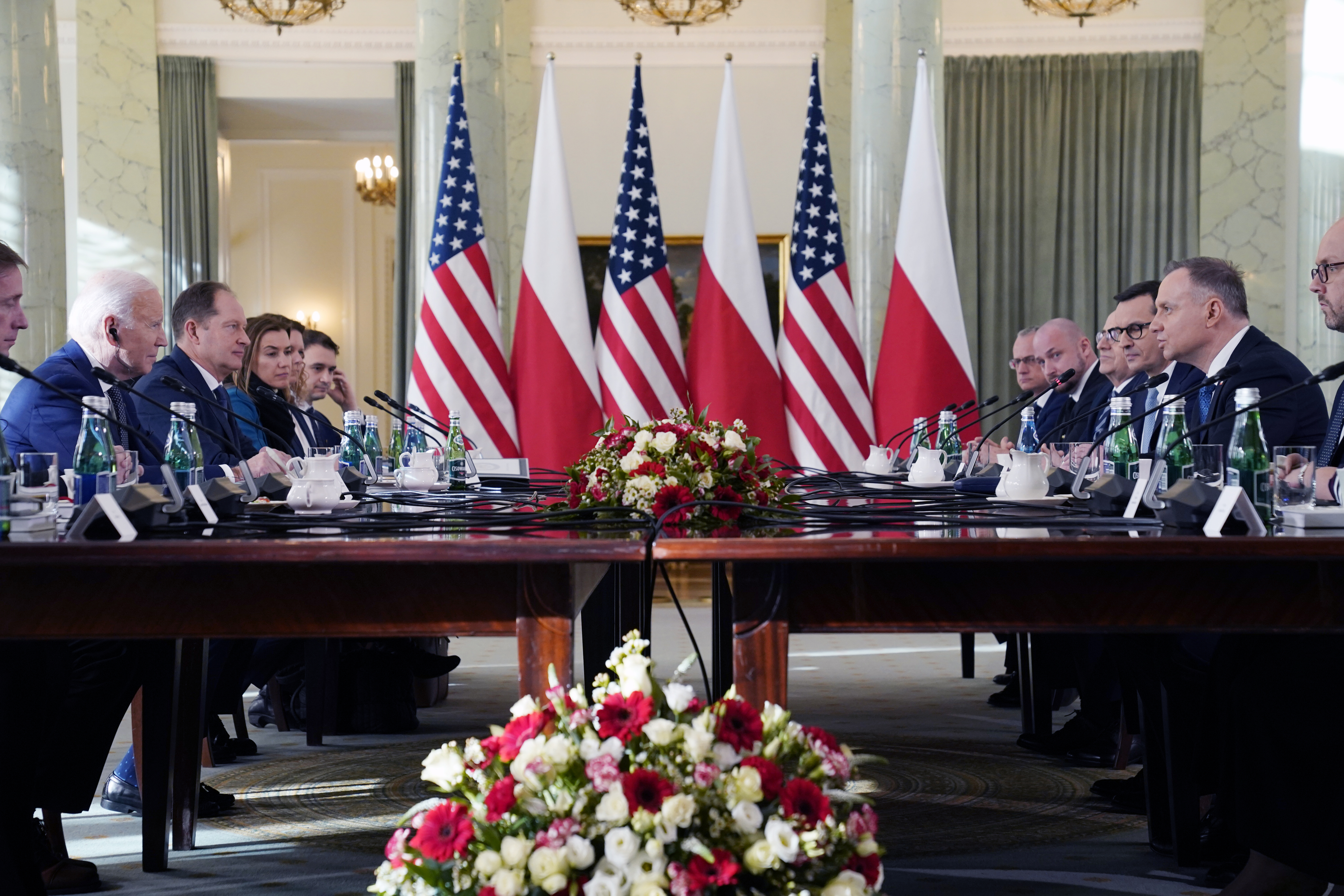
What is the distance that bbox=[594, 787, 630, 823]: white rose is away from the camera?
117 cm

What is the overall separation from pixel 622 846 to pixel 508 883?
0.37ft

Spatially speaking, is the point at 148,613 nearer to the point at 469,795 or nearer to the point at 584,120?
the point at 469,795

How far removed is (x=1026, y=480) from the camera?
2.44 m

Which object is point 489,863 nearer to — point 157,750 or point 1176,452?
point 157,750

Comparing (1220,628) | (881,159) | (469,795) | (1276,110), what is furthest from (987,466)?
(1276,110)

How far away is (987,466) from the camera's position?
3361 millimetres

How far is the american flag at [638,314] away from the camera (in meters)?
6.01

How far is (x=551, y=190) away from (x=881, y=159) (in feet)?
5.45

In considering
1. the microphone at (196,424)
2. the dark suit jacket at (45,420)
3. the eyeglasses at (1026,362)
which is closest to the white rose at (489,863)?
the microphone at (196,424)

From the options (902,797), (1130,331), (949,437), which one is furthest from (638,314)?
(902,797)

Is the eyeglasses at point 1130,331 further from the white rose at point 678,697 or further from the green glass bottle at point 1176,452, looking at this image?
the white rose at point 678,697

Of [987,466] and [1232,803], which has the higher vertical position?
[987,466]

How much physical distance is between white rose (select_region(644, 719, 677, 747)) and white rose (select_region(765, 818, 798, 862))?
13 cm

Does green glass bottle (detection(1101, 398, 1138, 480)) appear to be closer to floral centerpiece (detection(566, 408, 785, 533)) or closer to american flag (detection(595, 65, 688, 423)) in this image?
floral centerpiece (detection(566, 408, 785, 533))
